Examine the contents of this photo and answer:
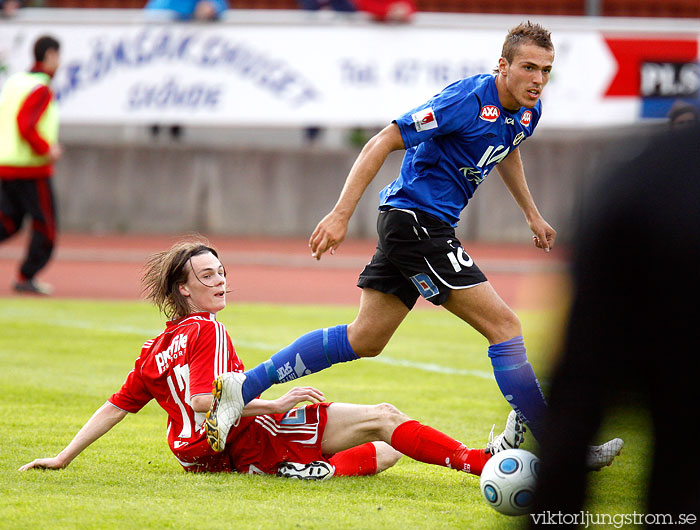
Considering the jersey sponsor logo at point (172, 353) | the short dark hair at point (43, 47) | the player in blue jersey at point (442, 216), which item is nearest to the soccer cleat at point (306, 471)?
the player in blue jersey at point (442, 216)

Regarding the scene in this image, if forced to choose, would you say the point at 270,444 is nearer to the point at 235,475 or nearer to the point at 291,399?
the point at 235,475

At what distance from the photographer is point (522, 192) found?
5176 millimetres

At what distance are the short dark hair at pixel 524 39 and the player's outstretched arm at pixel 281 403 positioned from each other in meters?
1.67

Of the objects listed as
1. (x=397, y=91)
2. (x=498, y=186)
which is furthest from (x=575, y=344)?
(x=498, y=186)

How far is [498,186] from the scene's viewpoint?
53.9ft

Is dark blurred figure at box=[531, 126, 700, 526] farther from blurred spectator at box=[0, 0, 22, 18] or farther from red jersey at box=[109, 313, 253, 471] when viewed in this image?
blurred spectator at box=[0, 0, 22, 18]

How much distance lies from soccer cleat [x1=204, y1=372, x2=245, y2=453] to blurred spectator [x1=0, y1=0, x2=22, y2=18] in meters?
12.7

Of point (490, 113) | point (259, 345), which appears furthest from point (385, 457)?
point (259, 345)

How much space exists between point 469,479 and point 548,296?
2.93 meters

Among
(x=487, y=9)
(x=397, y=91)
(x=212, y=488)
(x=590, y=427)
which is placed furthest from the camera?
(x=487, y=9)

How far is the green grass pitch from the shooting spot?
3.77 metres

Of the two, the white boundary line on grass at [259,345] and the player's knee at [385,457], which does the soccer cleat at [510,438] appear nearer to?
the player's knee at [385,457]

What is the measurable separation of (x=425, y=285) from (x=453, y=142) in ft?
2.13

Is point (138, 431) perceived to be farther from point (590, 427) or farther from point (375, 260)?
point (590, 427)
